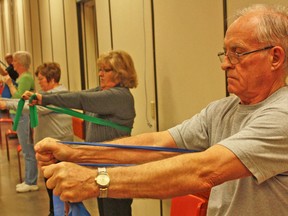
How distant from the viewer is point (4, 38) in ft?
48.2

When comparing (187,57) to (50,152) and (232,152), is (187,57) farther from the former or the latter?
(232,152)

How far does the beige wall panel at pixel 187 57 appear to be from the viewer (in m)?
2.68

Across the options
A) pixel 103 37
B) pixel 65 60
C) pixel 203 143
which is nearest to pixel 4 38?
pixel 65 60

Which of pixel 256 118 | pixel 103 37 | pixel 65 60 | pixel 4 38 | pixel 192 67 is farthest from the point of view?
pixel 4 38

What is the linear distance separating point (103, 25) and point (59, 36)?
2291 mm

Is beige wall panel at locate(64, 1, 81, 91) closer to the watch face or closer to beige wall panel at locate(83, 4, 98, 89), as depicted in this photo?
beige wall panel at locate(83, 4, 98, 89)

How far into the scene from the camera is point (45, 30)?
8008 mm

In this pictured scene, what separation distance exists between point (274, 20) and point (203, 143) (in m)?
0.51

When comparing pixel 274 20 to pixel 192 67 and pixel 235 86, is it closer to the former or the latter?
pixel 235 86

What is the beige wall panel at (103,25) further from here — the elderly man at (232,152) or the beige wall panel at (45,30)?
the elderly man at (232,152)

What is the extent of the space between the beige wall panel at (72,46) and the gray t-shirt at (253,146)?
4548 mm

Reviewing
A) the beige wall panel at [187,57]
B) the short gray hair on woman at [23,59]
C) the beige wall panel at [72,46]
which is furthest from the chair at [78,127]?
the beige wall panel at [187,57]

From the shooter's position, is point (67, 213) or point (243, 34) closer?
point (243, 34)

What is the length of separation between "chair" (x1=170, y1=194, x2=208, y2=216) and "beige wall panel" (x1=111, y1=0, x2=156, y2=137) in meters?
1.48
